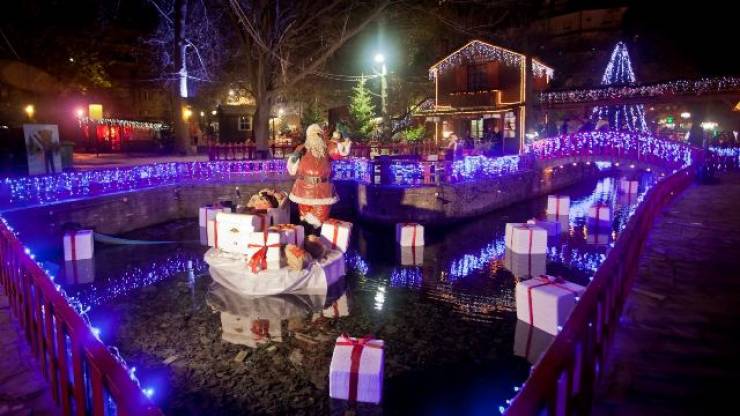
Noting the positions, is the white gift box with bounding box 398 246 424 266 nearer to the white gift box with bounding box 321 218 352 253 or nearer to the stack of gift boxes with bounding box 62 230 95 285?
the white gift box with bounding box 321 218 352 253

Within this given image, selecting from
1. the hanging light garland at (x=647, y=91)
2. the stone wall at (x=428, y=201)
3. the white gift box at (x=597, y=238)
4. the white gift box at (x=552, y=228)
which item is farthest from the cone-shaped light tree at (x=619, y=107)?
the white gift box at (x=552, y=228)

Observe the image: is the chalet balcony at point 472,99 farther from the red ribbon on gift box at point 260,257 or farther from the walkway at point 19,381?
the walkway at point 19,381

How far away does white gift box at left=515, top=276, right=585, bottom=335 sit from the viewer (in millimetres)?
7453

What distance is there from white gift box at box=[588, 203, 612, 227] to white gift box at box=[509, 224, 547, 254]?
4776 mm

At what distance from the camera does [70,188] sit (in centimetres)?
1401

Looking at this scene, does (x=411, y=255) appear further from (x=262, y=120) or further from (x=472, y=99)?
(x=472, y=99)

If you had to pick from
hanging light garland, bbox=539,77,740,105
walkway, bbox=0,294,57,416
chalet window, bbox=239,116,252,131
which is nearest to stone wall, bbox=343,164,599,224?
hanging light garland, bbox=539,77,740,105

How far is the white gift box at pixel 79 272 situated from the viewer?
1039 centimetres

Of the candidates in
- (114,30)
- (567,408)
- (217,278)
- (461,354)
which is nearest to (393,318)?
(461,354)

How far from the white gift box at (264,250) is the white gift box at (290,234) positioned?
250 mm

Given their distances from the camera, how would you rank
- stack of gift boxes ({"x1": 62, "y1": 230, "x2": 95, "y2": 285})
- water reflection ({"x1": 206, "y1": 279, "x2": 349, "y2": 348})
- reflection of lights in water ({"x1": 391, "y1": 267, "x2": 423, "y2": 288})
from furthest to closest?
stack of gift boxes ({"x1": 62, "y1": 230, "x2": 95, "y2": 285})
reflection of lights in water ({"x1": 391, "y1": 267, "x2": 423, "y2": 288})
water reflection ({"x1": 206, "y1": 279, "x2": 349, "y2": 348})

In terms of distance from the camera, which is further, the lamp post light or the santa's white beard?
the lamp post light

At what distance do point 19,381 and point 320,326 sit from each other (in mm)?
4341

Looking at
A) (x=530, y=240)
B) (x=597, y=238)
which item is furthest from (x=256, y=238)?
A: (x=597, y=238)
